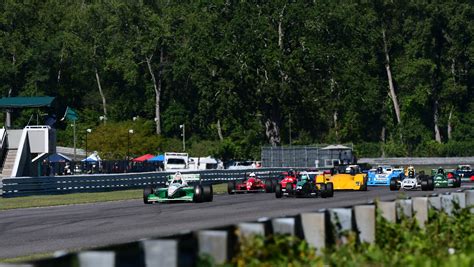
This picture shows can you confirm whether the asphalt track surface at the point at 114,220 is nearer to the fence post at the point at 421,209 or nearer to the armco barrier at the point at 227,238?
the fence post at the point at 421,209

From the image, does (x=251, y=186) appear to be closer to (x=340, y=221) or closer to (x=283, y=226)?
(x=340, y=221)

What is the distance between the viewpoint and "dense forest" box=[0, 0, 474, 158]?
88.1 m

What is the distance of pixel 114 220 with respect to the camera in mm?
27031

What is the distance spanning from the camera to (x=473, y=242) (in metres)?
12.4

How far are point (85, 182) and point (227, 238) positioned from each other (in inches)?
1608

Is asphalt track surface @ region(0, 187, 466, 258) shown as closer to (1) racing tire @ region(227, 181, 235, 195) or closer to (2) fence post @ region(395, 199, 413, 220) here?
(1) racing tire @ region(227, 181, 235, 195)

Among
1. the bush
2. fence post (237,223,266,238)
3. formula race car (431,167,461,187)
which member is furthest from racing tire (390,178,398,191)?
fence post (237,223,266,238)

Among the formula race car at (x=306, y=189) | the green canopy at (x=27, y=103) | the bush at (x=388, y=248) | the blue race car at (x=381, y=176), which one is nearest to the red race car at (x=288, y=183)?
the formula race car at (x=306, y=189)

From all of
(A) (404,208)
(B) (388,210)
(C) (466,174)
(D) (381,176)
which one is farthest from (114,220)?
(C) (466,174)

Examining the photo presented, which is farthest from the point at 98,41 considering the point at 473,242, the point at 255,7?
the point at 473,242

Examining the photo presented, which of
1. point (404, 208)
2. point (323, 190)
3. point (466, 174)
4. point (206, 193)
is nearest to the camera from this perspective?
point (404, 208)

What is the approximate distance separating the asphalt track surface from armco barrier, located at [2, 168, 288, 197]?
Answer: 6.03m

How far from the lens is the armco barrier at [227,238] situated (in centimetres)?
673

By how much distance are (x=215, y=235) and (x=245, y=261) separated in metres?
0.40
